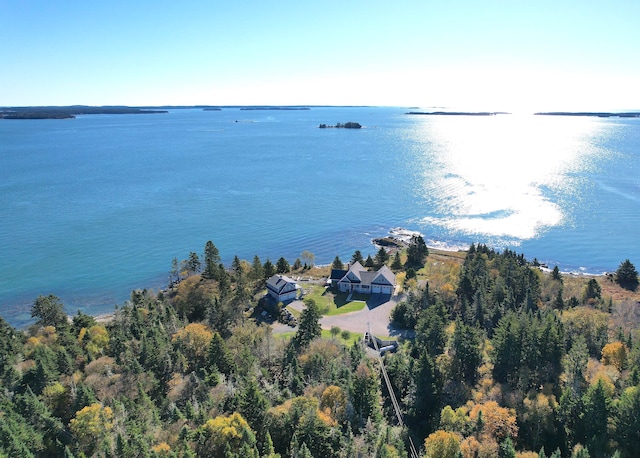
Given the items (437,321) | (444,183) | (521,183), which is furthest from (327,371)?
(521,183)

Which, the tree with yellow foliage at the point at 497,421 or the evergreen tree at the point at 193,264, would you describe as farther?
the evergreen tree at the point at 193,264

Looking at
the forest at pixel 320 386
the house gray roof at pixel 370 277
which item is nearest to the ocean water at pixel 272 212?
the house gray roof at pixel 370 277

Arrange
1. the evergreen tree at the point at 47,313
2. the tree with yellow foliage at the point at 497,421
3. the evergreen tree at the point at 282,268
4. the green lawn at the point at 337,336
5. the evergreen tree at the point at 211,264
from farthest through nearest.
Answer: the evergreen tree at the point at 282,268 < the evergreen tree at the point at 211,264 < the evergreen tree at the point at 47,313 < the green lawn at the point at 337,336 < the tree with yellow foliage at the point at 497,421

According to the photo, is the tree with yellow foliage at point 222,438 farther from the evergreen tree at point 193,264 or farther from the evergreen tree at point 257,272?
the evergreen tree at point 193,264

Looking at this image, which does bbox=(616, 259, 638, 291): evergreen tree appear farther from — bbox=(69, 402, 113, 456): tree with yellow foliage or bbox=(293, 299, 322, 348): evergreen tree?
bbox=(69, 402, 113, 456): tree with yellow foliage

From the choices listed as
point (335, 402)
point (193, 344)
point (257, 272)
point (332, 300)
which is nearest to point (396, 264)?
point (332, 300)

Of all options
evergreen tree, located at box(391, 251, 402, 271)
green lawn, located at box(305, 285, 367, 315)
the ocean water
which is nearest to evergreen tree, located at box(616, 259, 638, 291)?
the ocean water
